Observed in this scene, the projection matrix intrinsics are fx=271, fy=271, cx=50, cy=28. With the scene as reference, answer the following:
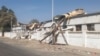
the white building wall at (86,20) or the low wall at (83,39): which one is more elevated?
the white building wall at (86,20)

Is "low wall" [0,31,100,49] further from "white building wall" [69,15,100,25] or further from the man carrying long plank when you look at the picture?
"white building wall" [69,15,100,25]

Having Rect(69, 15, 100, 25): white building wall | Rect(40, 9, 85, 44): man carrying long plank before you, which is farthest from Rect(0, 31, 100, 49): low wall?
Rect(69, 15, 100, 25): white building wall

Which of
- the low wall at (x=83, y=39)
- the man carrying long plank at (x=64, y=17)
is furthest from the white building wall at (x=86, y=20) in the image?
the low wall at (x=83, y=39)

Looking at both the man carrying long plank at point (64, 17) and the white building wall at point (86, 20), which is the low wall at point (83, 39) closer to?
the man carrying long plank at point (64, 17)

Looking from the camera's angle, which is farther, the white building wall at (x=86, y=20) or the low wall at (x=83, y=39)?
the white building wall at (x=86, y=20)

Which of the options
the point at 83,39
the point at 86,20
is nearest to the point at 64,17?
the point at 86,20

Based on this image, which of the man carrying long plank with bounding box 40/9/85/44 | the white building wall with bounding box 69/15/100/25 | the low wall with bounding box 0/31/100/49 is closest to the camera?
the low wall with bounding box 0/31/100/49

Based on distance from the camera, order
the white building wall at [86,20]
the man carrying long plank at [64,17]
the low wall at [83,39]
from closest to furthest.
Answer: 1. the low wall at [83,39]
2. the white building wall at [86,20]
3. the man carrying long plank at [64,17]

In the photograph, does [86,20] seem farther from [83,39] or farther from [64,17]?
[64,17]

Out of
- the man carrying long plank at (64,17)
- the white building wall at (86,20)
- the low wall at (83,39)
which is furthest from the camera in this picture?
the man carrying long plank at (64,17)

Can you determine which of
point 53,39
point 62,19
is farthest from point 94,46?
point 62,19

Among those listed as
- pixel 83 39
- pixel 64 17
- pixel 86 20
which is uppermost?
pixel 64 17

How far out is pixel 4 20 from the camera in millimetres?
98438

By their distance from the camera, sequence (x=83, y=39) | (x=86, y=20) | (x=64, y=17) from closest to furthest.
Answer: (x=83, y=39), (x=86, y=20), (x=64, y=17)
